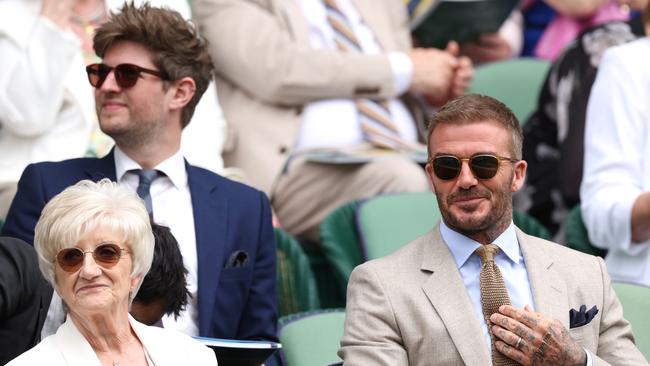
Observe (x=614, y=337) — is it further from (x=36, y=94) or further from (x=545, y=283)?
(x=36, y=94)

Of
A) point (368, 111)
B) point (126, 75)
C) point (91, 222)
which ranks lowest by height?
point (368, 111)

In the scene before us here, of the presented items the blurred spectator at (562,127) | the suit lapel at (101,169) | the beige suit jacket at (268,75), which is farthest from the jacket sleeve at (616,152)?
the suit lapel at (101,169)

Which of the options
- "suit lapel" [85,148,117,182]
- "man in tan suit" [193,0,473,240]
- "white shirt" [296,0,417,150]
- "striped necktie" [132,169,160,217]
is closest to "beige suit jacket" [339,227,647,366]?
"striped necktie" [132,169,160,217]

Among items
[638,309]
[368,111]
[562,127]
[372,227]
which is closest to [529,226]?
[562,127]

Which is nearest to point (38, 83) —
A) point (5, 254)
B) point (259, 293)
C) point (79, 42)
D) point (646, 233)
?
point (79, 42)

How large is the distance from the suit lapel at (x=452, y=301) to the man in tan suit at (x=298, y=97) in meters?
2.07

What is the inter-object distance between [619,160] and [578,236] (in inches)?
15.6

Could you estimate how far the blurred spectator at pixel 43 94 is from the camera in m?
5.44

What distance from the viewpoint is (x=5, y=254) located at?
12.2ft

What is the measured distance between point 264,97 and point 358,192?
56cm

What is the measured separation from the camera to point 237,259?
463 cm

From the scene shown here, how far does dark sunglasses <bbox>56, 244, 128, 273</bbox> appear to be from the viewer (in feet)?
11.9

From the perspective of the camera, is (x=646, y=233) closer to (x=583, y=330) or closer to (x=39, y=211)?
(x=583, y=330)

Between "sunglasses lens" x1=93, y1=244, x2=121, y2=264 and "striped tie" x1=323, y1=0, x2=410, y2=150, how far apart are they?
2.60 meters
